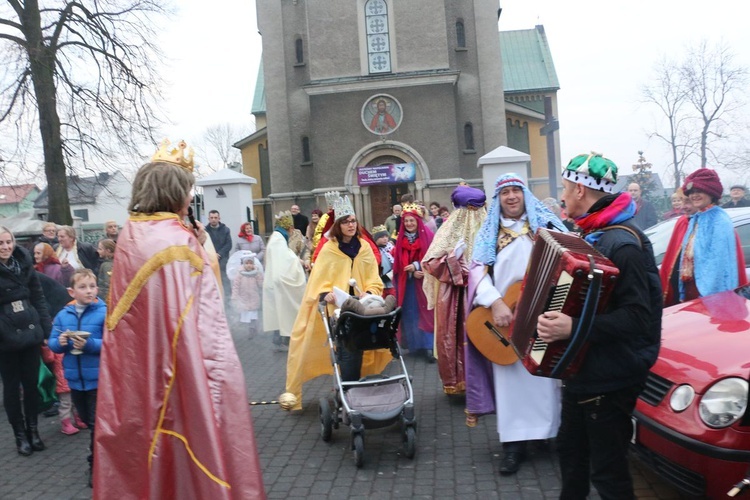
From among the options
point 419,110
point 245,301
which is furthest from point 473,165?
Answer: point 245,301

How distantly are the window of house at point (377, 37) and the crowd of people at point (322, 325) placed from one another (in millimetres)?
24072

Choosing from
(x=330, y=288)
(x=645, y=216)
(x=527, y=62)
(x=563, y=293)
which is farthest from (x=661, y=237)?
(x=527, y=62)

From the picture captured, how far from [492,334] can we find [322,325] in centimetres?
225

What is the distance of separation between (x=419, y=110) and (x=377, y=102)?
193 centimetres

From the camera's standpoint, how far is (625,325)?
10.6ft

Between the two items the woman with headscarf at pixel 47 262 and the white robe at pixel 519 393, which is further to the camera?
the woman with headscarf at pixel 47 262

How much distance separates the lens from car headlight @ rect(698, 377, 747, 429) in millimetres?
3895

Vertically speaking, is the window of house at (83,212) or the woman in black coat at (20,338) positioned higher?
the window of house at (83,212)

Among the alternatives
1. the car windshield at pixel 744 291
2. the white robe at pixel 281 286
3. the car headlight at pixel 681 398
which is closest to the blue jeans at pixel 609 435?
the car headlight at pixel 681 398

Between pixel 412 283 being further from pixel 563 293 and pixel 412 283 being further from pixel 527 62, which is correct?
pixel 527 62

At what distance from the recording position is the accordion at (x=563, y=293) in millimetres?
3074

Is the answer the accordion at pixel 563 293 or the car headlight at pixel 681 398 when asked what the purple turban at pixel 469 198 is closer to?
the car headlight at pixel 681 398

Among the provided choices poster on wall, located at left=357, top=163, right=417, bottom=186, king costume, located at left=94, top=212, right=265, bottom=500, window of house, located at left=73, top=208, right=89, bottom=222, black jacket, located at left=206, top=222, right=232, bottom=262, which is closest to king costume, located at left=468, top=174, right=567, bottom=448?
king costume, located at left=94, top=212, right=265, bottom=500

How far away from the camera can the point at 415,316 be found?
9719mm
